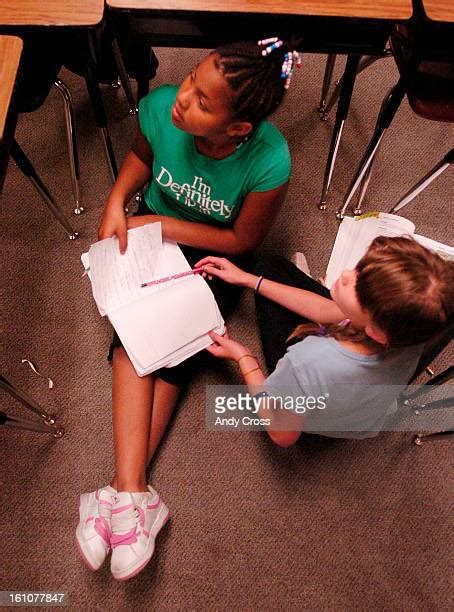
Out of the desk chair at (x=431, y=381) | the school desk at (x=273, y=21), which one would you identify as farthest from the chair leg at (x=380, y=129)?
the desk chair at (x=431, y=381)

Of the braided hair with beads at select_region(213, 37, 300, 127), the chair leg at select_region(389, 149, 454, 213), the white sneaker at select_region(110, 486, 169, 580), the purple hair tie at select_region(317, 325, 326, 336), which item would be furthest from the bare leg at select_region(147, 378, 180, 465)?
the chair leg at select_region(389, 149, 454, 213)

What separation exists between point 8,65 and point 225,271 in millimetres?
610

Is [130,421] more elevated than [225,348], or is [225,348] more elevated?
[225,348]

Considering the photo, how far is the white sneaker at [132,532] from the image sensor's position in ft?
3.20

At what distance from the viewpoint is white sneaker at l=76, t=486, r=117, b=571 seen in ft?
3.27

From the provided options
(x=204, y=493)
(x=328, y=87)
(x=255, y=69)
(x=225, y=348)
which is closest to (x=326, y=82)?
(x=328, y=87)

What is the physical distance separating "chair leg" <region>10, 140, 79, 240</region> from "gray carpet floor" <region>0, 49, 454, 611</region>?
0.05 meters

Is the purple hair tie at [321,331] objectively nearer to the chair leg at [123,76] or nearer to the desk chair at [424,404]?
the desk chair at [424,404]

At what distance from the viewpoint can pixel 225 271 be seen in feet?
3.77

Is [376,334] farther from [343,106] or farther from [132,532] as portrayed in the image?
[343,106]

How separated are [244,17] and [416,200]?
3.02 ft

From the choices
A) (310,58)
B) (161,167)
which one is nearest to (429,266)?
(161,167)

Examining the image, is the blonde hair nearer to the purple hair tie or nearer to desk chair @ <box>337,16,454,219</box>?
the purple hair tie

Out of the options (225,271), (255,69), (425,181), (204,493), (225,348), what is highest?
(255,69)
